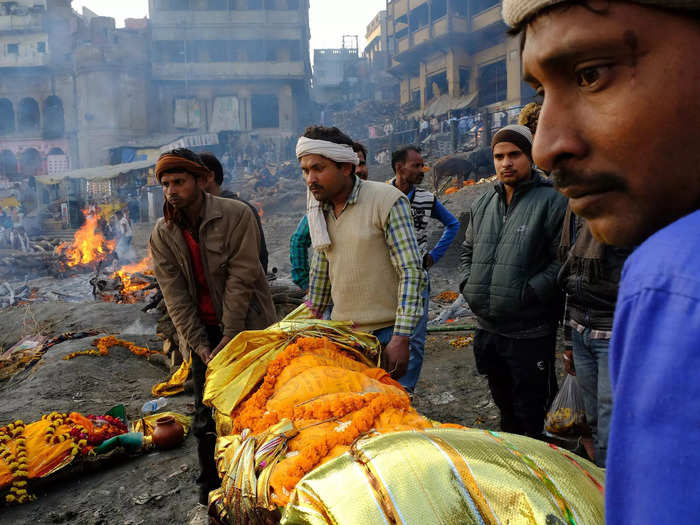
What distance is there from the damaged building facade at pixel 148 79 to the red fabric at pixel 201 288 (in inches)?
1420

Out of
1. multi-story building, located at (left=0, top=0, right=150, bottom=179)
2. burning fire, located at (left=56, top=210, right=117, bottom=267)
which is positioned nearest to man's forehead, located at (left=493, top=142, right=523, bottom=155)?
burning fire, located at (left=56, top=210, right=117, bottom=267)

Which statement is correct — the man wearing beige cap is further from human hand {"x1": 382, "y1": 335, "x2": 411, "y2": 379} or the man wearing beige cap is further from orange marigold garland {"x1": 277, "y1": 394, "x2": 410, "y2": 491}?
human hand {"x1": 382, "y1": 335, "x2": 411, "y2": 379}

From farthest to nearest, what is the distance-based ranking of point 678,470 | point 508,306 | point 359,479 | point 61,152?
point 61,152 → point 508,306 → point 359,479 → point 678,470

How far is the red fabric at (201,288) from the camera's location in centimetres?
360

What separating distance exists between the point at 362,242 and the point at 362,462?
6.49 feet

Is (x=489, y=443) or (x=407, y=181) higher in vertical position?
(x=407, y=181)

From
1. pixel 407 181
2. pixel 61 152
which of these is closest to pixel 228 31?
pixel 61 152

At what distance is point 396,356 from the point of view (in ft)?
9.79

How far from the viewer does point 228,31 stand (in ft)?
132

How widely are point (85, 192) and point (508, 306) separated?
1309 inches

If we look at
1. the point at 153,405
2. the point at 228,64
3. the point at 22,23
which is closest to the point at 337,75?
the point at 228,64

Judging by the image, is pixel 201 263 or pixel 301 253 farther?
pixel 301 253

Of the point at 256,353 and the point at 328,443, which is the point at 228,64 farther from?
the point at 328,443

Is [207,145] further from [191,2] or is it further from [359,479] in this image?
[359,479]
